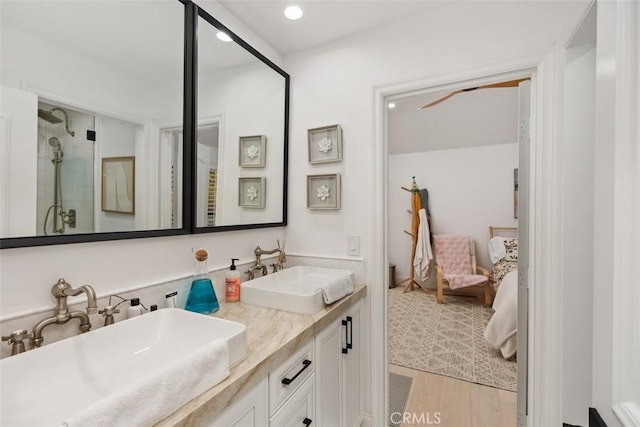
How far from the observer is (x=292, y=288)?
5.66 feet

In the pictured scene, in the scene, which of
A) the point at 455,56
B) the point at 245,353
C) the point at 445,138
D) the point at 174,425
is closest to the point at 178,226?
the point at 245,353

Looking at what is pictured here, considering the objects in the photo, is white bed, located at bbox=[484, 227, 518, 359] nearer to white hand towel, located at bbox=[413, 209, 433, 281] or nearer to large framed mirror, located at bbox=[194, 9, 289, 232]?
white hand towel, located at bbox=[413, 209, 433, 281]

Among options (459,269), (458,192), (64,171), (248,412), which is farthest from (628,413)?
(458,192)

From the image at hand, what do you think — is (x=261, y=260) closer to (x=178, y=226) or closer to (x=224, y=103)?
(x=178, y=226)

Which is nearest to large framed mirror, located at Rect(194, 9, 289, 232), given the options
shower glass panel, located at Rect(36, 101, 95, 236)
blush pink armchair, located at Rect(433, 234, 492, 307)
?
shower glass panel, located at Rect(36, 101, 95, 236)

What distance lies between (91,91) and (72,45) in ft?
0.50

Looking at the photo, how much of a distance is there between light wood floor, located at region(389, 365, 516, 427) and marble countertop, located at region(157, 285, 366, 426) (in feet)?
3.25

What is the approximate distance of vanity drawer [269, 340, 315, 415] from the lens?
39.1 inches

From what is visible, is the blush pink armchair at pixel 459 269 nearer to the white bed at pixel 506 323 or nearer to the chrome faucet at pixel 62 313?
the white bed at pixel 506 323

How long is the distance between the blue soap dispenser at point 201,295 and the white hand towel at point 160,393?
1.79 feet

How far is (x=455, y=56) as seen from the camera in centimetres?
159

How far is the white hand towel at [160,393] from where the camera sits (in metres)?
0.55

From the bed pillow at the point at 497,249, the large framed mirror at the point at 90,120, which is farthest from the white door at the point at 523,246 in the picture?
the bed pillow at the point at 497,249

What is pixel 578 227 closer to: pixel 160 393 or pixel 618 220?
pixel 618 220
